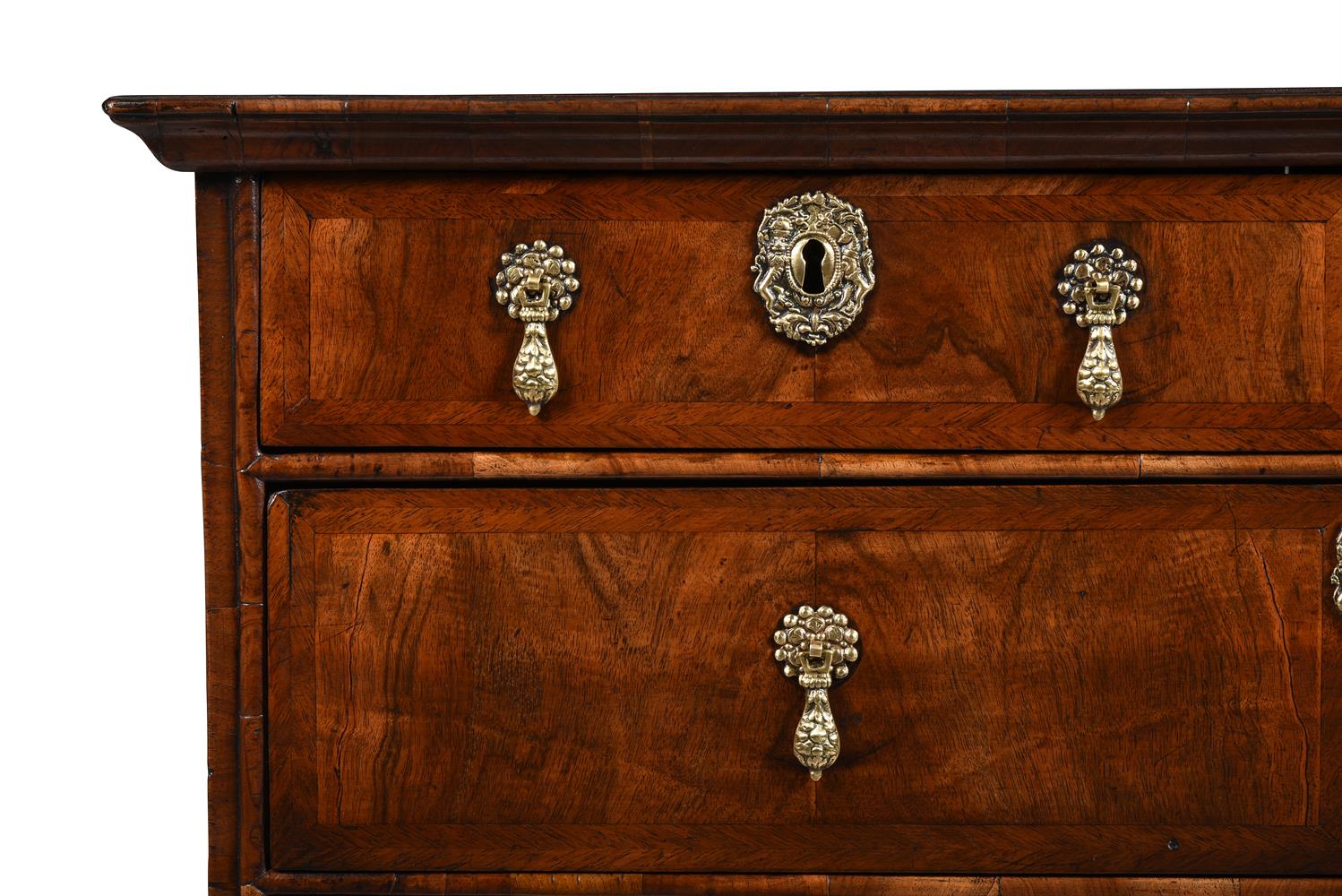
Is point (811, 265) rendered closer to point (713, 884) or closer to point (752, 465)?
point (752, 465)

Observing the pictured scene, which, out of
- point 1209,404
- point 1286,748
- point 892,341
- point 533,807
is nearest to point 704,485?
point 892,341

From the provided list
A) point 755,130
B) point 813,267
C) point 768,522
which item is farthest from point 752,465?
point 755,130

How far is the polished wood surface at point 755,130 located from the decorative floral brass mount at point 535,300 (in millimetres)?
82

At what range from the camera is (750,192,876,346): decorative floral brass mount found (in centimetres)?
118

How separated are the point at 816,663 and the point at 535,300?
1.35 feet

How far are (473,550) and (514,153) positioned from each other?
353 millimetres

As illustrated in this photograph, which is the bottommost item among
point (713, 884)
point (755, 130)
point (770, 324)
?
point (713, 884)

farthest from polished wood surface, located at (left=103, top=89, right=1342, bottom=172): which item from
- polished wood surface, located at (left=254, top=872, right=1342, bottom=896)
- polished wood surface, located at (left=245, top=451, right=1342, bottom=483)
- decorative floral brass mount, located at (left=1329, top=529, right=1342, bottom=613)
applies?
polished wood surface, located at (left=254, top=872, right=1342, bottom=896)

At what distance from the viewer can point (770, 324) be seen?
3.93 ft

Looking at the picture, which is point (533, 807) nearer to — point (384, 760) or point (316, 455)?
point (384, 760)

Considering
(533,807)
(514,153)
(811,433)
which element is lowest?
(533,807)

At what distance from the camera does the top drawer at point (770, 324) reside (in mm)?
1182

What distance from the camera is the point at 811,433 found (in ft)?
3.93

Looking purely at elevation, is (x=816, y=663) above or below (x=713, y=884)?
above
